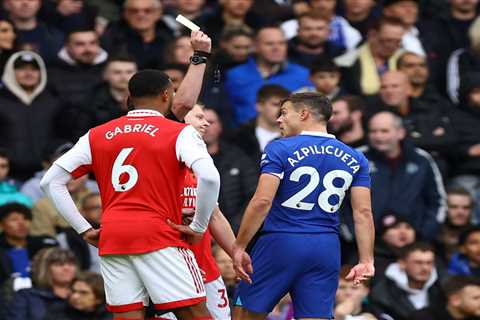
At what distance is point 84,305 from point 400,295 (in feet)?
10.3

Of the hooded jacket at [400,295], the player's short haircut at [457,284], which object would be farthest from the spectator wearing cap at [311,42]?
the player's short haircut at [457,284]

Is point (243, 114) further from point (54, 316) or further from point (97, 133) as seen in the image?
point (97, 133)

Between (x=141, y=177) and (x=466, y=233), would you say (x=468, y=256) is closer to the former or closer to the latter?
(x=466, y=233)

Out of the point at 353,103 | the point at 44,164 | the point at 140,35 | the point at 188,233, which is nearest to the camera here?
the point at 188,233

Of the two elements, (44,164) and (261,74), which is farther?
(261,74)

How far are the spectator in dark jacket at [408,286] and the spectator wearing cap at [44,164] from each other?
348 centimetres

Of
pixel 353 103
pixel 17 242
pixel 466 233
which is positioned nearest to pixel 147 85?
pixel 17 242

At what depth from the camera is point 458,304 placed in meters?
15.5

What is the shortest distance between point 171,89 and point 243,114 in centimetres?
634

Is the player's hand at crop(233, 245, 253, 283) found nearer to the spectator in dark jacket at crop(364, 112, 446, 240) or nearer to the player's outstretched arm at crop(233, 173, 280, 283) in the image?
the player's outstretched arm at crop(233, 173, 280, 283)

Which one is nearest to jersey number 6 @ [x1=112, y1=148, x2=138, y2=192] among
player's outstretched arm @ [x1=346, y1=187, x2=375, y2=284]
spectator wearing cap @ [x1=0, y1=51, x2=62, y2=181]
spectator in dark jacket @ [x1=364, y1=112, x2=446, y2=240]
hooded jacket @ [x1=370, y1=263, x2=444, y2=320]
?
player's outstretched arm @ [x1=346, y1=187, x2=375, y2=284]

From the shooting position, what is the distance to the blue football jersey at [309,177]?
38.4 ft

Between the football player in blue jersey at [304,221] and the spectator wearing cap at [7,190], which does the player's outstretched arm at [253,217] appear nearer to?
the football player in blue jersey at [304,221]

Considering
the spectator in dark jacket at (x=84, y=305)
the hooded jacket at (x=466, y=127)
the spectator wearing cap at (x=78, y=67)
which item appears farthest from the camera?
the hooded jacket at (x=466, y=127)
